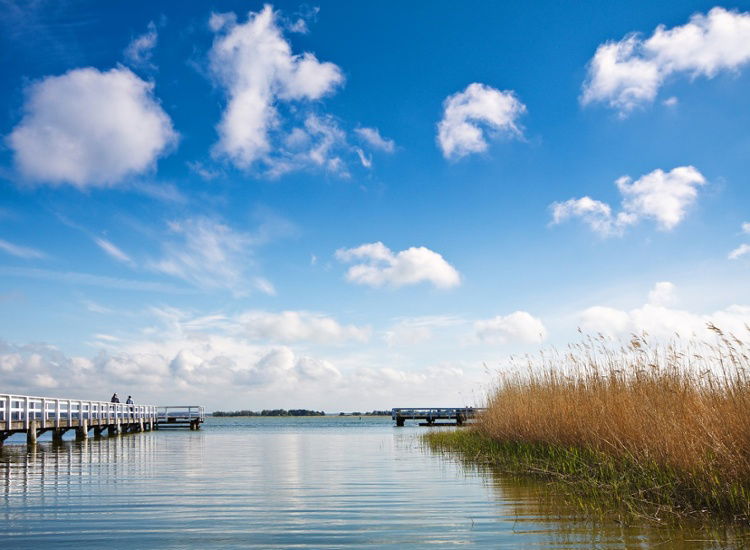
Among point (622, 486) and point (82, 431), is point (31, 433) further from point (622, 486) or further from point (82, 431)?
point (622, 486)

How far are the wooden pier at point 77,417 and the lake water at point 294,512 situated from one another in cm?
1050

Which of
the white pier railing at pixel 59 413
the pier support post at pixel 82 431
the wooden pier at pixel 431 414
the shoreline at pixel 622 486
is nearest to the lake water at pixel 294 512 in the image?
the shoreline at pixel 622 486

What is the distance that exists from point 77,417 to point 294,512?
27.2 m

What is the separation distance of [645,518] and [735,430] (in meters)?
1.29

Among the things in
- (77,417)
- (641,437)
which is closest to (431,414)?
(77,417)

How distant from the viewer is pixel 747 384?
7688 mm

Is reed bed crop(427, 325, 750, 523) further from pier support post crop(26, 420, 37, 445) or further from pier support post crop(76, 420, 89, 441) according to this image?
pier support post crop(76, 420, 89, 441)

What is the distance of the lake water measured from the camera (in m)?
6.45

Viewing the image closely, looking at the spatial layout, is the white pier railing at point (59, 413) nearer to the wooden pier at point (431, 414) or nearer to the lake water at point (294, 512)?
the lake water at point (294, 512)

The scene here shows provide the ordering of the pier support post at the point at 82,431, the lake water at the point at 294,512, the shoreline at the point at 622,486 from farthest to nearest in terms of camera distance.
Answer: the pier support post at the point at 82,431 → the shoreline at the point at 622,486 → the lake water at the point at 294,512

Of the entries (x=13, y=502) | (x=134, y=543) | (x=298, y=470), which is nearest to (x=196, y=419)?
(x=298, y=470)

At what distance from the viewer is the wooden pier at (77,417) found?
23844 mm

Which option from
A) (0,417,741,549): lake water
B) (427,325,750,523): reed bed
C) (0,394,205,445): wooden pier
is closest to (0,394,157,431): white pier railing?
(0,394,205,445): wooden pier

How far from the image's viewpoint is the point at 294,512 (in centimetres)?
840
